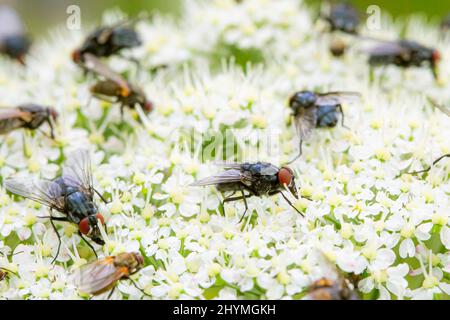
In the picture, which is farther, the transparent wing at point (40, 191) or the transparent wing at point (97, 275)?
the transparent wing at point (40, 191)

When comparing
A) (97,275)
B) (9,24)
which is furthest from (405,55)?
(9,24)

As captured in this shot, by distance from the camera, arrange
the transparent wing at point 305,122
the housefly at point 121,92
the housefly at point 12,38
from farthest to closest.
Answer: the housefly at point 12,38, the housefly at point 121,92, the transparent wing at point 305,122

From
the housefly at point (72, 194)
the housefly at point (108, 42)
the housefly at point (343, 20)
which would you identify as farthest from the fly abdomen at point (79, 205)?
the housefly at point (343, 20)

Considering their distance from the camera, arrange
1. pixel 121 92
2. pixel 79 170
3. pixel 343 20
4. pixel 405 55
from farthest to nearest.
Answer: pixel 343 20, pixel 405 55, pixel 121 92, pixel 79 170

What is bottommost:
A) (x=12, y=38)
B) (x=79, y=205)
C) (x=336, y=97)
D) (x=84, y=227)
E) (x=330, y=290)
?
(x=330, y=290)

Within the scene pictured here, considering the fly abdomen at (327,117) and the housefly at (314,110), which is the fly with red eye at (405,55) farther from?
the fly abdomen at (327,117)

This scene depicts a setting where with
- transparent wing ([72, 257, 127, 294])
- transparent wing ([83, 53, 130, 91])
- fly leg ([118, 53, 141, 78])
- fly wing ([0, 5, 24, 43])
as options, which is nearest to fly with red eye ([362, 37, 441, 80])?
fly leg ([118, 53, 141, 78])

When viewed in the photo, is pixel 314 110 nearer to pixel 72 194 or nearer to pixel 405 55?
pixel 405 55
